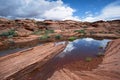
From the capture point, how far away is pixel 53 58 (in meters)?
12.6

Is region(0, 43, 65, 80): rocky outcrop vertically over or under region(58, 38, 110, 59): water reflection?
over

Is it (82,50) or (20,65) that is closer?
(20,65)

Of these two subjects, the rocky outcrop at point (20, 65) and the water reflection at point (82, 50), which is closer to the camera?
the rocky outcrop at point (20, 65)

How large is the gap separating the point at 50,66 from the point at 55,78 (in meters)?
2.69

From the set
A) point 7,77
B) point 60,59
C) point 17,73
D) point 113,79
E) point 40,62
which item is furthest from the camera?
point 60,59

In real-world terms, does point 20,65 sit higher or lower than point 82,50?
higher

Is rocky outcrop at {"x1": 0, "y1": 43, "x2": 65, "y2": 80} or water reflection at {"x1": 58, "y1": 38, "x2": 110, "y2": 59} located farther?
water reflection at {"x1": 58, "y1": 38, "x2": 110, "y2": 59}

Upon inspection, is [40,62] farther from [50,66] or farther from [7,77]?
[7,77]

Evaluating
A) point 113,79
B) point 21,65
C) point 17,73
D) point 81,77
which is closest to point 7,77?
point 17,73

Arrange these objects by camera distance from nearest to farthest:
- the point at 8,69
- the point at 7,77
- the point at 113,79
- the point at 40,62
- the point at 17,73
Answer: the point at 113,79 < the point at 7,77 < the point at 17,73 < the point at 8,69 < the point at 40,62

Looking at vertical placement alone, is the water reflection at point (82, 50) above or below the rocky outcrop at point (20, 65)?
below

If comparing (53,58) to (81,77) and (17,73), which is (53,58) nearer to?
(17,73)

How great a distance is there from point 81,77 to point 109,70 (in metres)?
2.00

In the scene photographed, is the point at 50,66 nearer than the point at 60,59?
Yes
